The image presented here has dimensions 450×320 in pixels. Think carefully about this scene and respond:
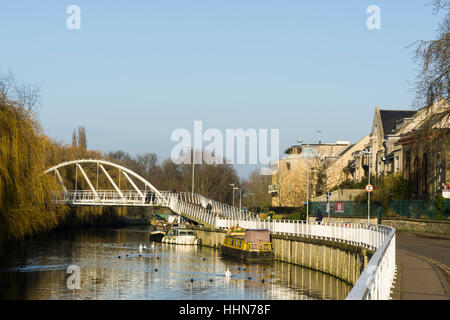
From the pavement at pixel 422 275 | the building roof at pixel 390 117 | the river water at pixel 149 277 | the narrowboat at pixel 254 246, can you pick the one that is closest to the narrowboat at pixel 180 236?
the river water at pixel 149 277

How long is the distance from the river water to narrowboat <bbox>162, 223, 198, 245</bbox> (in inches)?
384

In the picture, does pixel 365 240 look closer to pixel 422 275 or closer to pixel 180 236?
pixel 422 275

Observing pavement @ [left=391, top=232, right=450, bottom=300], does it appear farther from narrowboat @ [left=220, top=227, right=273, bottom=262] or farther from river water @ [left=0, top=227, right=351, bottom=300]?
narrowboat @ [left=220, top=227, right=273, bottom=262]

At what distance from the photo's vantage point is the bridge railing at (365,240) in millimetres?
8576

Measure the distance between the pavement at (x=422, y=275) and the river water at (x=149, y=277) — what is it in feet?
18.0

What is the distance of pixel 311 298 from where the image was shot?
30.6 meters

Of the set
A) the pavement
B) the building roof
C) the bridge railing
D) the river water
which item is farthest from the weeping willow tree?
the building roof

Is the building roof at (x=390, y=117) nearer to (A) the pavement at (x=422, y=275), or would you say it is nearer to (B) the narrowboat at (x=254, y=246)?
(B) the narrowboat at (x=254, y=246)

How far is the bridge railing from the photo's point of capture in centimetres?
858

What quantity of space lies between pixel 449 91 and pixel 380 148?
1749 inches
